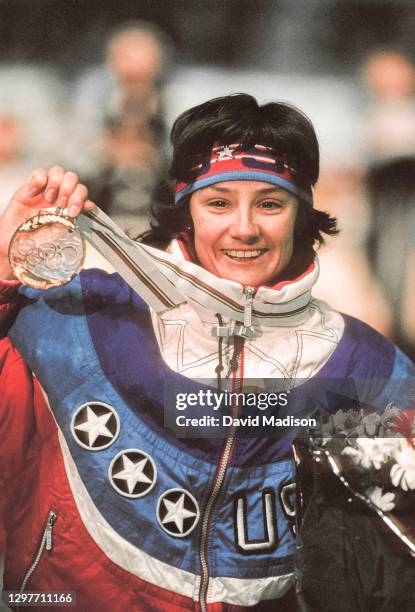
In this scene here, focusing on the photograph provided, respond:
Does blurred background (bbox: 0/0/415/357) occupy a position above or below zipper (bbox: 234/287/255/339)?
above

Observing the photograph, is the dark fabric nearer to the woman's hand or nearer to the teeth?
the teeth

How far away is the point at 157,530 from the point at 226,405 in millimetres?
430

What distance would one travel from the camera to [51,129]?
2.22m

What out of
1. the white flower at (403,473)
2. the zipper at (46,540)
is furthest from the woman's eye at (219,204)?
the zipper at (46,540)

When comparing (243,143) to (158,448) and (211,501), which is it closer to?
(158,448)

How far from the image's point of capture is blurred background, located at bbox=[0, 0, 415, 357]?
220 centimetres

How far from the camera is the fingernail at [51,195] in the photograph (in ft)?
7.11

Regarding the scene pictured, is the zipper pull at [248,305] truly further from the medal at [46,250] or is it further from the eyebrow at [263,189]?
the medal at [46,250]

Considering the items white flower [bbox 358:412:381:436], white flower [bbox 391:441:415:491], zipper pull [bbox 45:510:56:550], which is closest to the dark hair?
white flower [bbox 358:412:381:436]

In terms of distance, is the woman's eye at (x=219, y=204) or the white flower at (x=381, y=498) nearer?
the white flower at (x=381, y=498)

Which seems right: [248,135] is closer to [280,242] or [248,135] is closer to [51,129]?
[280,242]

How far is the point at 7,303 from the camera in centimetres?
217

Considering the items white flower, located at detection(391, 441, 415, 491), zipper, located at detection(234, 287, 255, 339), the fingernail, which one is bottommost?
white flower, located at detection(391, 441, 415, 491)

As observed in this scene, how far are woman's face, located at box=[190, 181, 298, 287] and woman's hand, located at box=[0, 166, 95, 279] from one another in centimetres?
35
